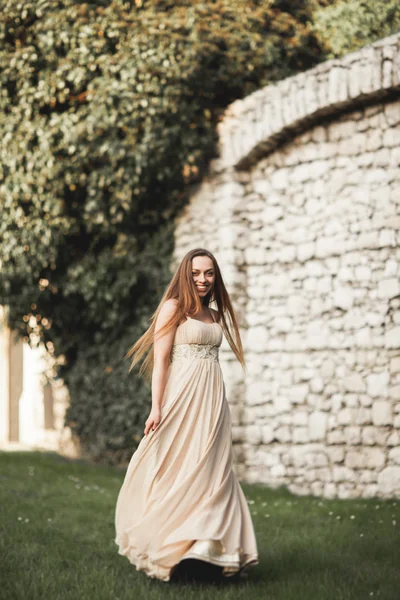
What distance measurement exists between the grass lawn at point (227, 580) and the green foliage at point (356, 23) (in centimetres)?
508

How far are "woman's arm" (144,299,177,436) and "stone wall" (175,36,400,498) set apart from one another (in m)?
3.28

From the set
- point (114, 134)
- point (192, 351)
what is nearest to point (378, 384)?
point (192, 351)

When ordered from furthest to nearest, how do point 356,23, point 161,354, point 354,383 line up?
1. point 356,23
2. point 354,383
3. point 161,354

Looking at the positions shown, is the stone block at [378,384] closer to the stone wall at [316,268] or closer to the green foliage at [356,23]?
the stone wall at [316,268]

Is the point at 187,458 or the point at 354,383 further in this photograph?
the point at 354,383

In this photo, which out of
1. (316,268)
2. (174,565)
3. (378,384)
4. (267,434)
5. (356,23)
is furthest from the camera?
(356,23)

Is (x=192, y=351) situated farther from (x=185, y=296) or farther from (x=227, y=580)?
(x=227, y=580)

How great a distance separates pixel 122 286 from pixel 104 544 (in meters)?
4.30

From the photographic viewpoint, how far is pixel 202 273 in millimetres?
4887

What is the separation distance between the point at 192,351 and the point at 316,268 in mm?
3596

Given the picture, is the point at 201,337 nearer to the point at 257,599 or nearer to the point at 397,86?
the point at 257,599

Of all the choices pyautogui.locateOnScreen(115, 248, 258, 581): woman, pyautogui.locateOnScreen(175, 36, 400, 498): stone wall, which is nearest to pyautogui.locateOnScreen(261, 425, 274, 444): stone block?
pyautogui.locateOnScreen(175, 36, 400, 498): stone wall

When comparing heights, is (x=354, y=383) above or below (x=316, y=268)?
below

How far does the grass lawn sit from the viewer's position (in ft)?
14.6
